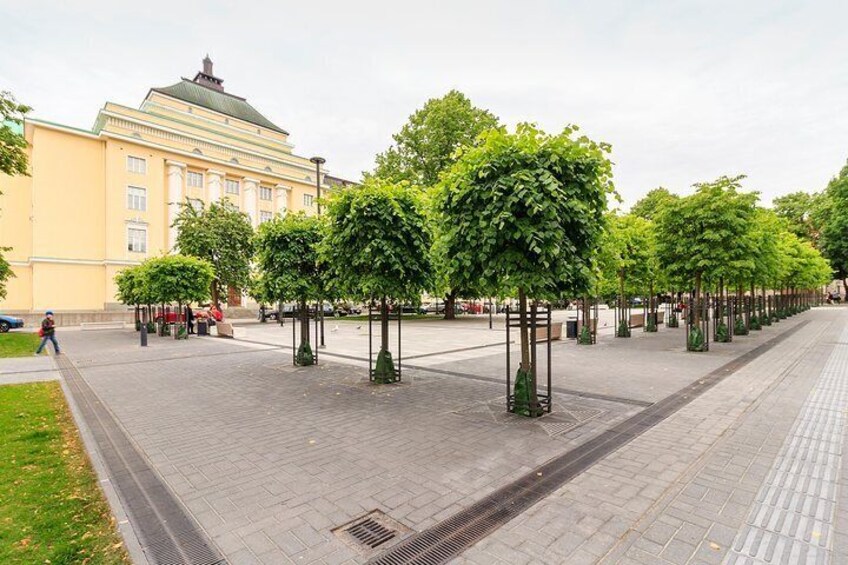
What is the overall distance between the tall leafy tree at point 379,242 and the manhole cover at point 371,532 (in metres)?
5.40

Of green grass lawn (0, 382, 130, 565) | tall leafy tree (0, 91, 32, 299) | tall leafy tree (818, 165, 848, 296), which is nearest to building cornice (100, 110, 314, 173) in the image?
tall leafy tree (0, 91, 32, 299)

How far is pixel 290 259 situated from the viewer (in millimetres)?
11430

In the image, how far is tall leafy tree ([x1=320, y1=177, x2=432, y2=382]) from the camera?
8.85 meters

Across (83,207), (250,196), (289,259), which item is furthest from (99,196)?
(289,259)

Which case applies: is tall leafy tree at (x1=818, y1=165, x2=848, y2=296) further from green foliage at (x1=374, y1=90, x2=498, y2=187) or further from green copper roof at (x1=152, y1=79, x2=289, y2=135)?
green copper roof at (x1=152, y1=79, x2=289, y2=135)

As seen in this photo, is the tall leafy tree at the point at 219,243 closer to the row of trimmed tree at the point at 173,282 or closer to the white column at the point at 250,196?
the row of trimmed tree at the point at 173,282

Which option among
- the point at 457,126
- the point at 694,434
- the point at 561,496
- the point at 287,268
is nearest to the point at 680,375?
the point at 694,434

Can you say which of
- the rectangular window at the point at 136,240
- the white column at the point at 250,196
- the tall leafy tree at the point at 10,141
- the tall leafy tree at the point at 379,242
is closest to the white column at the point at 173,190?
the rectangular window at the point at 136,240

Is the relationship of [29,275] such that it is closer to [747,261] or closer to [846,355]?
[747,261]

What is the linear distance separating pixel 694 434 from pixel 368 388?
6.06 metres

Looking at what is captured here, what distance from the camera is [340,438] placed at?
6.09 m

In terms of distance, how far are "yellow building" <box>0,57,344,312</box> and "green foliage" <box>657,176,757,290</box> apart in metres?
31.1

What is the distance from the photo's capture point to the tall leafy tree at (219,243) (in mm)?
35156

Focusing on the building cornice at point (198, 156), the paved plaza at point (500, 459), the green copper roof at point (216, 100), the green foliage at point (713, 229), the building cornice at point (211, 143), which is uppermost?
the green copper roof at point (216, 100)
